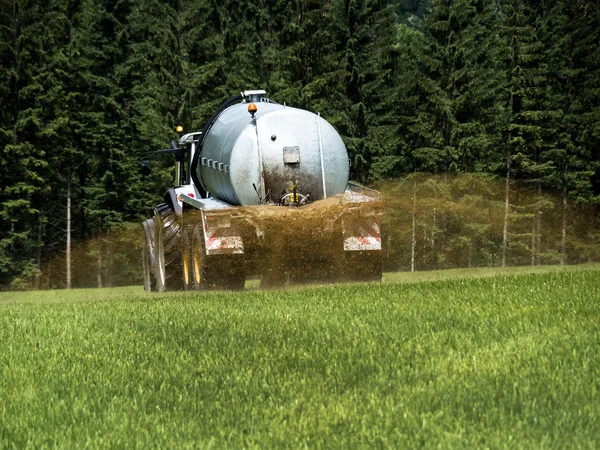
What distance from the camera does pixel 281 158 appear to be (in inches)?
720

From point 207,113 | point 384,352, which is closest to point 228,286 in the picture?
point 384,352

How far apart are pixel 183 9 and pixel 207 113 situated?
22.9ft

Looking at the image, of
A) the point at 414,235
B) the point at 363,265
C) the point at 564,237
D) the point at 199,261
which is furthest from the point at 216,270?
the point at 564,237

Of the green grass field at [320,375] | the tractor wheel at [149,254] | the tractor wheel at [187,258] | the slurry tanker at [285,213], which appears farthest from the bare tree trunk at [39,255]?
the green grass field at [320,375]

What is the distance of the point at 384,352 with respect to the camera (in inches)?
377

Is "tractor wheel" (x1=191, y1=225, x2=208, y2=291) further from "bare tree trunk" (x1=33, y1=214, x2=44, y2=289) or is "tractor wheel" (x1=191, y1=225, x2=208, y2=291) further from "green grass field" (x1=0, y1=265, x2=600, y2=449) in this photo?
"bare tree trunk" (x1=33, y1=214, x2=44, y2=289)

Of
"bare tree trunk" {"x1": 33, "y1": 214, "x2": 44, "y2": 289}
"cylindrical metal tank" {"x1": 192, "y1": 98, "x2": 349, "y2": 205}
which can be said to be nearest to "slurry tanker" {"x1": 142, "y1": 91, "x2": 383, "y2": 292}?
"cylindrical metal tank" {"x1": 192, "y1": 98, "x2": 349, "y2": 205}

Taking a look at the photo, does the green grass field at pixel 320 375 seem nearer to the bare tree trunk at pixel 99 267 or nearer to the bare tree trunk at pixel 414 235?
the bare tree trunk at pixel 414 235

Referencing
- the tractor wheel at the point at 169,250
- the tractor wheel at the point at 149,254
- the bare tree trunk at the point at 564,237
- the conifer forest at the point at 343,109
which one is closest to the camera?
the tractor wheel at the point at 169,250

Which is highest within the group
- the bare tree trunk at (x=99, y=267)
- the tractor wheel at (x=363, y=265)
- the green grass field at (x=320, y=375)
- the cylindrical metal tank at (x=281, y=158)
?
the cylindrical metal tank at (x=281, y=158)

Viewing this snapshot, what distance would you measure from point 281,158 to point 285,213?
1071mm

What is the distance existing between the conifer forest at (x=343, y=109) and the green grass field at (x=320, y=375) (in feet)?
128

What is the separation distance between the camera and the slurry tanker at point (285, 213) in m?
18.0

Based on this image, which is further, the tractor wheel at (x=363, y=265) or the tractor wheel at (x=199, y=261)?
the tractor wheel at (x=199, y=261)
